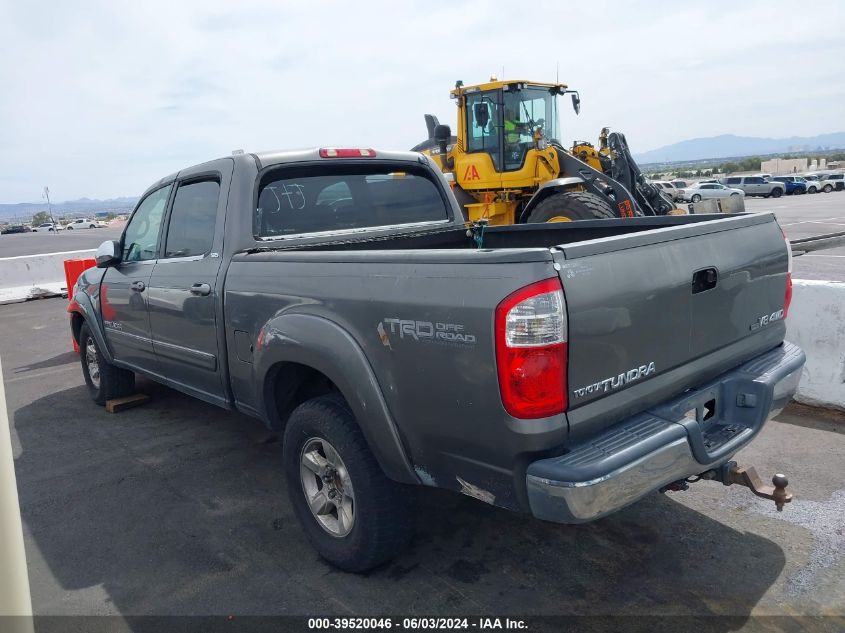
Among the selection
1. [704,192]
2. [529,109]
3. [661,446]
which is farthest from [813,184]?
[661,446]

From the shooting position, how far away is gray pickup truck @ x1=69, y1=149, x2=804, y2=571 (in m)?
2.31

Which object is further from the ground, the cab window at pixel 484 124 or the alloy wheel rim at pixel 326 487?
the cab window at pixel 484 124

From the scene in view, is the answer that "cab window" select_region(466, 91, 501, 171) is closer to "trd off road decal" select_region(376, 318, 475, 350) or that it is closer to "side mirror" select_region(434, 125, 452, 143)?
"side mirror" select_region(434, 125, 452, 143)

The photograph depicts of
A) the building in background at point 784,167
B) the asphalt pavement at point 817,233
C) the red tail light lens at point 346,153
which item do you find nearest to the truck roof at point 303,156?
the red tail light lens at point 346,153

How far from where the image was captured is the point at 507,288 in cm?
227

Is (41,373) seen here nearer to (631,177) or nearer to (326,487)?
(326,487)

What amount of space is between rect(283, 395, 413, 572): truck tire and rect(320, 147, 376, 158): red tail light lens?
5.85ft

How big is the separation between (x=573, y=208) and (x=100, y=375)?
6153 millimetres

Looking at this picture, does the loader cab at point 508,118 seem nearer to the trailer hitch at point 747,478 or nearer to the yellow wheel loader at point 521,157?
the yellow wheel loader at point 521,157

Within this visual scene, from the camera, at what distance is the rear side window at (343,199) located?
4.00m

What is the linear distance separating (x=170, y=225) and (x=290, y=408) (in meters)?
1.79

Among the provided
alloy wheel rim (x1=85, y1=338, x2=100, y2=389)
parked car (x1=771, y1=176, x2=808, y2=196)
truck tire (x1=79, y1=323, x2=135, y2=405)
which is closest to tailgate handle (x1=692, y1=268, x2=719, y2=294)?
truck tire (x1=79, y1=323, x2=135, y2=405)

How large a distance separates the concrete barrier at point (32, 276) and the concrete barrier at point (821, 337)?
12116 millimetres

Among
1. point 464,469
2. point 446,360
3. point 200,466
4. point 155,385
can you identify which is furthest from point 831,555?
point 155,385
